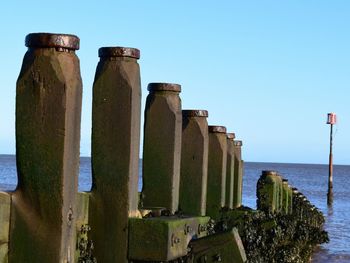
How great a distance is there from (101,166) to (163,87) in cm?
128

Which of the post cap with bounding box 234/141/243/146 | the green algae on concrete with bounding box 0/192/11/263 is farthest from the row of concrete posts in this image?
the post cap with bounding box 234/141/243/146

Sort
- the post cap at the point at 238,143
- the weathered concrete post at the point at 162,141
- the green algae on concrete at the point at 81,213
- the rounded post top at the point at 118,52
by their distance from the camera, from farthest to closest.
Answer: the post cap at the point at 238,143 → the weathered concrete post at the point at 162,141 → the rounded post top at the point at 118,52 → the green algae on concrete at the point at 81,213

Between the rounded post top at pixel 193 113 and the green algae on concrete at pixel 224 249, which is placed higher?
the rounded post top at pixel 193 113

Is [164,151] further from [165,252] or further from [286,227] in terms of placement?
[286,227]

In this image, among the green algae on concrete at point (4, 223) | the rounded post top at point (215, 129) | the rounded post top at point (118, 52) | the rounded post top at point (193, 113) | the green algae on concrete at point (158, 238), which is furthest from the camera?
the rounded post top at point (215, 129)

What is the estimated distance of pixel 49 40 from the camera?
4934mm

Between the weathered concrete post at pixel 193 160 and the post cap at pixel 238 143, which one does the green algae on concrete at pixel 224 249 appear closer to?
the weathered concrete post at pixel 193 160

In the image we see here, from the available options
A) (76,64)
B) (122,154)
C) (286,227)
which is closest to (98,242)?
(122,154)

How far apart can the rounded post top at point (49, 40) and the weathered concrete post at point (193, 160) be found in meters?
3.26

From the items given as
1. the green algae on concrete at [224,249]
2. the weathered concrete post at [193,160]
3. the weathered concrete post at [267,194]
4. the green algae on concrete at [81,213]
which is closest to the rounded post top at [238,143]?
the weathered concrete post at [267,194]

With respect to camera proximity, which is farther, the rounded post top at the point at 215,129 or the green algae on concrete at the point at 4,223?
the rounded post top at the point at 215,129

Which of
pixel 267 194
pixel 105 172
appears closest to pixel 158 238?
pixel 105 172

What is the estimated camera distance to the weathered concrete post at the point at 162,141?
6934mm

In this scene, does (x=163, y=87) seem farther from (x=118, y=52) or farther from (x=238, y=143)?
(x=238, y=143)
